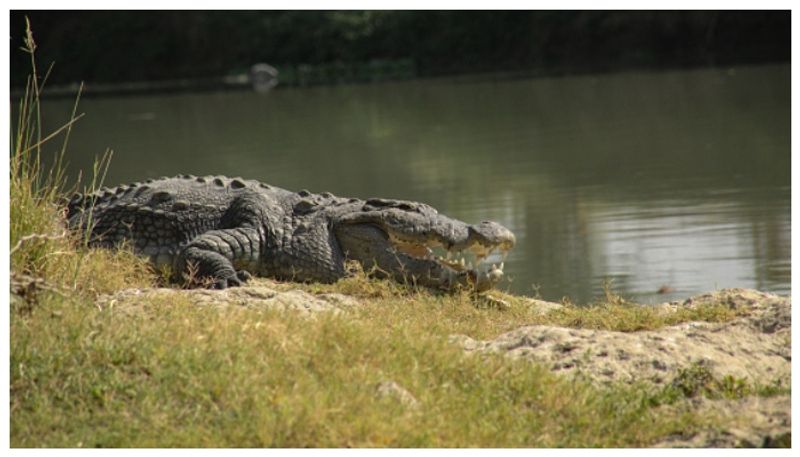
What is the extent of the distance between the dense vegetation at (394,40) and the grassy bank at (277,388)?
30726 millimetres

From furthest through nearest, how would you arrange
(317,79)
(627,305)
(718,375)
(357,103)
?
(317,79), (357,103), (627,305), (718,375)

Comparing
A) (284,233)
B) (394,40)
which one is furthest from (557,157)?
(394,40)

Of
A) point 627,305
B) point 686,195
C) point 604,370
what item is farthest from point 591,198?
point 604,370

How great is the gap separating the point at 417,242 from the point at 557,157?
31.8 ft

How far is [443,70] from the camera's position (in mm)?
41906

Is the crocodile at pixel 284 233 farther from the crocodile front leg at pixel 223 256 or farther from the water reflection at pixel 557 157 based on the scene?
the water reflection at pixel 557 157

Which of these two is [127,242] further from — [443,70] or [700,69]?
[443,70]

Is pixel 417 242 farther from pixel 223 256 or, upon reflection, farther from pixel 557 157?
pixel 557 157

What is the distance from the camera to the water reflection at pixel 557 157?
9.98m

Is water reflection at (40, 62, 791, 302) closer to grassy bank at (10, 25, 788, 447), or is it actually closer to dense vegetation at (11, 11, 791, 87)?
grassy bank at (10, 25, 788, 447)

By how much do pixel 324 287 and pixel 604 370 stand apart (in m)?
2.30

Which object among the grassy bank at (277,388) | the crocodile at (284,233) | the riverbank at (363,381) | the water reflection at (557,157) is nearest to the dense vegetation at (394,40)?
the water reflection at (557,157)

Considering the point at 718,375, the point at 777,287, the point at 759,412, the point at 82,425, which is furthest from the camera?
the point at 777,287

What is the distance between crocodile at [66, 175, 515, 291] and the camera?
735 centimetres
